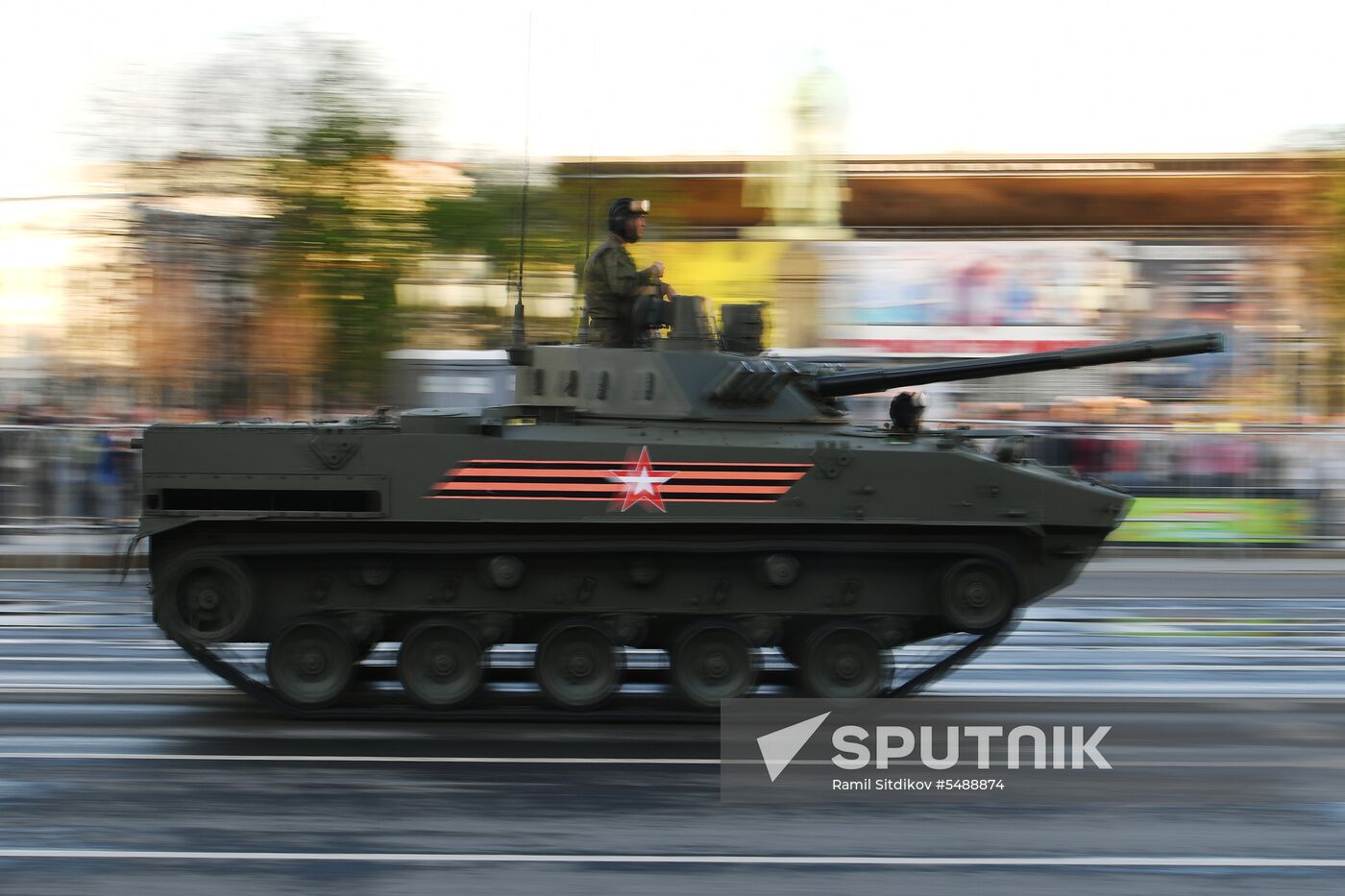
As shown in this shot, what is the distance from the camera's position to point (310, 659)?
9.51 m

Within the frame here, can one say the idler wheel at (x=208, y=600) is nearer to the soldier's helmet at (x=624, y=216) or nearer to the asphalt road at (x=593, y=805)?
the asphalt road at (x=593, y=805)

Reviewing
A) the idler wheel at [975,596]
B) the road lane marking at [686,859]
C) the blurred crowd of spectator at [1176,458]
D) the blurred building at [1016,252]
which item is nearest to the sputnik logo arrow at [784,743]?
the idler wheel at [975,596]

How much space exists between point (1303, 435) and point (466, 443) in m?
14.7

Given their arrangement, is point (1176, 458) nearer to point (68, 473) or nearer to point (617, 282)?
point (617, 282)

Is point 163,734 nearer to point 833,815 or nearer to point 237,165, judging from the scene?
point 833,815

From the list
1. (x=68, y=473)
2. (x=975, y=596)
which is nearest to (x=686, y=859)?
(x=975, y=596)

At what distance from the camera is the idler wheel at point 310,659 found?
9500 mm

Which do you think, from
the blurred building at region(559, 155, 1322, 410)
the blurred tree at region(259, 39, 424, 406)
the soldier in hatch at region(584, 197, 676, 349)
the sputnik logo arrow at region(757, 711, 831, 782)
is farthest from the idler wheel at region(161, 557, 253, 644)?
the blurred building at region(559, 155, 1322, 410)

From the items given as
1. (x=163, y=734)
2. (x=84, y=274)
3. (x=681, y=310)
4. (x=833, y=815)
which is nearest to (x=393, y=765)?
(x=163, y=734)

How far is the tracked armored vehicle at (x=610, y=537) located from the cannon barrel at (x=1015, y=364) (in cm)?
2

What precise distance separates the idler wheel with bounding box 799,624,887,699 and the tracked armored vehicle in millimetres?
17

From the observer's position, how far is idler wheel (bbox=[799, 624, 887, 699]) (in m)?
9.54

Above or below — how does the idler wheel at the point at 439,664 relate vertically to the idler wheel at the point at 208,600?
below

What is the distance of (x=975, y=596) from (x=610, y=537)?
2377 mm
